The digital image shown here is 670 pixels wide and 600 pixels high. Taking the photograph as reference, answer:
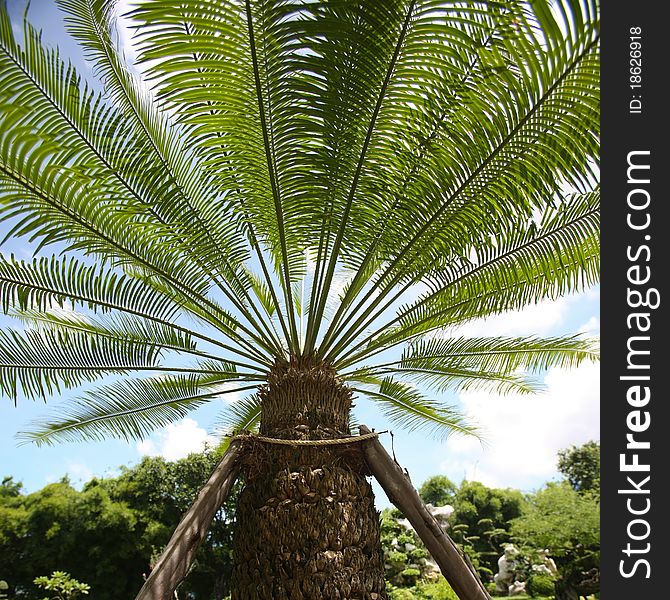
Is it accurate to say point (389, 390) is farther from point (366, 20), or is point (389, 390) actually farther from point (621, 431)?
point (366, 20)

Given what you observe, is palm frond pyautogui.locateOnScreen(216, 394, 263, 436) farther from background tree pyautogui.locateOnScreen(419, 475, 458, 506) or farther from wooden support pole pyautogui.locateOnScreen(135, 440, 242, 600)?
background tree pyautogui.locateOnScreen(419, 475, 458, 506)

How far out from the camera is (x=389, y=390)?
231 inches

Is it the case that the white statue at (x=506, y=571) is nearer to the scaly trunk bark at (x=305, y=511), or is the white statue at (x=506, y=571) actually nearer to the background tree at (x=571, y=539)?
the background tree at (x=571, y=539)

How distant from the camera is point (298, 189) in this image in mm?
4129

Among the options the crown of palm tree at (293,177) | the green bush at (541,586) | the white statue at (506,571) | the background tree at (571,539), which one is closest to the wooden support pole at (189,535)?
the crown of palm tree at (293,177)

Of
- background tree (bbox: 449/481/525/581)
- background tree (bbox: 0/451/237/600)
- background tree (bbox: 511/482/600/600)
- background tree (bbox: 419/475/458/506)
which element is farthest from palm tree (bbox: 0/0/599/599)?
background tree (bbox: 419/475/458/506)

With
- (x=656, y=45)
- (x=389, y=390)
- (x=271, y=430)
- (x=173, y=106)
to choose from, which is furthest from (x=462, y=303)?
(x=173, y=106)

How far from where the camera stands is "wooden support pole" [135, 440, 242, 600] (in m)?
3.41

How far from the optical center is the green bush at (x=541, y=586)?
55.0ft

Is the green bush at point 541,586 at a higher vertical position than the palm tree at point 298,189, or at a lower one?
lower

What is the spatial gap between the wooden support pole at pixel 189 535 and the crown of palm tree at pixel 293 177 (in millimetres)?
965

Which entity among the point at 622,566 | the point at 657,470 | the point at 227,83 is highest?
the point at 227,83

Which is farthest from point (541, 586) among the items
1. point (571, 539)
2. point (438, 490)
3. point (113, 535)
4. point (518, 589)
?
point (113, 535)

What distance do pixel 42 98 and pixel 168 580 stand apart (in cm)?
325
